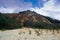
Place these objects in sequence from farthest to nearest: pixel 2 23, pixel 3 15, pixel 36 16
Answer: pixel 36 16, pixel 3 15, pixel 2 23

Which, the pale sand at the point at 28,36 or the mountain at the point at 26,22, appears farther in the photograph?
the mountain at the point at 26,22

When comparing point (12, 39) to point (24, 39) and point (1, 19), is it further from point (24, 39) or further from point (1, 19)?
point (1, 19)

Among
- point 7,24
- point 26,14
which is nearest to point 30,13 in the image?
point 26,14

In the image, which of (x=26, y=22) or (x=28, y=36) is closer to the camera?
(x=28, y=36)

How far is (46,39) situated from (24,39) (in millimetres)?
1984

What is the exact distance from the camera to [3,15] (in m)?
46.9

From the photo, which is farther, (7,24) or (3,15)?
(3,15)

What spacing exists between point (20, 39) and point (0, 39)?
1710mm

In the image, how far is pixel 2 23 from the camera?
1597 inches

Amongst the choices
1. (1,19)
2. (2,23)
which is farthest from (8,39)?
(1,19)

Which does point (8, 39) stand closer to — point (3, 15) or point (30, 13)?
point (3, 15)

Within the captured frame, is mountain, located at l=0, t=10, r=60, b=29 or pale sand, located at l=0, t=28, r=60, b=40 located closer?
pale sand, located at l=0, t=28, r=60, b=40

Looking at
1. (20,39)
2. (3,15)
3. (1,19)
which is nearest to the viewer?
(20,39)

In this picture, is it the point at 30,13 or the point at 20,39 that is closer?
the point at 20,39
